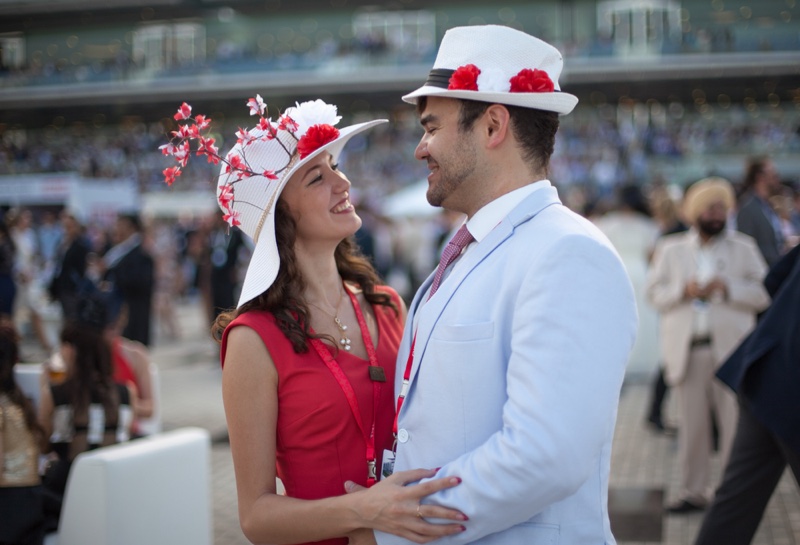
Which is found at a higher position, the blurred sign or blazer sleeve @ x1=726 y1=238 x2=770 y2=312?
blazer sleeve @ x1=726 y1=238 x2=770 y2=312

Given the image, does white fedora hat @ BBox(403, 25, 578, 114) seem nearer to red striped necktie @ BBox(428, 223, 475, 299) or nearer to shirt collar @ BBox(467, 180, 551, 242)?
shirt collar @ BBox(467, 180, 551, 242)

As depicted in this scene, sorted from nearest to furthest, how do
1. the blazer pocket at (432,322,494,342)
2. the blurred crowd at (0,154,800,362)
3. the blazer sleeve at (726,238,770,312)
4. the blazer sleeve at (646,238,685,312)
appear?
the blazer pocket at (432,322,494,342)
the blazer sleeve at (726,238,770,312)
the blazer sleeve at (646,238,685,312)
the blurred crowd at (0,154,800,362)

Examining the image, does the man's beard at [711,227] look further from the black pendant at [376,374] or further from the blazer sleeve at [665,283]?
the black pendant at [376,374]

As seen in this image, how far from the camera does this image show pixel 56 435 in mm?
3830

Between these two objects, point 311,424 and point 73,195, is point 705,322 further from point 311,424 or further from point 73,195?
point 73,195

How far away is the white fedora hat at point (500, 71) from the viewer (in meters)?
1.86

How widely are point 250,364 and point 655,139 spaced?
3133cm

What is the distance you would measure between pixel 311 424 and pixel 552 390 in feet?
2.58

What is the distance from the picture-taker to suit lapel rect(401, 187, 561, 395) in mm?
1848

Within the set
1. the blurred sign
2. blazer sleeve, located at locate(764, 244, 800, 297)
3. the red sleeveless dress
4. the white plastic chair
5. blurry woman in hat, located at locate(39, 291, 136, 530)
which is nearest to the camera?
the red sleeveless dress

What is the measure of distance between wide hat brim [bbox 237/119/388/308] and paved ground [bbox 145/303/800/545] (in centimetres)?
274

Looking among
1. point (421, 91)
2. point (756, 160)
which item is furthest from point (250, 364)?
point (756, 160)

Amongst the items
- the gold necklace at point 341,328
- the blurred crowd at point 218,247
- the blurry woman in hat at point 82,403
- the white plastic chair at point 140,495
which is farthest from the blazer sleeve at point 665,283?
the gold necklace at point 341,328

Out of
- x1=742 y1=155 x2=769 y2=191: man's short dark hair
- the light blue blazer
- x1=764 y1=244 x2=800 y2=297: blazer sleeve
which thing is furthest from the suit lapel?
x1=742 y1=155 x2=769 y2=191: man's short dark hair
